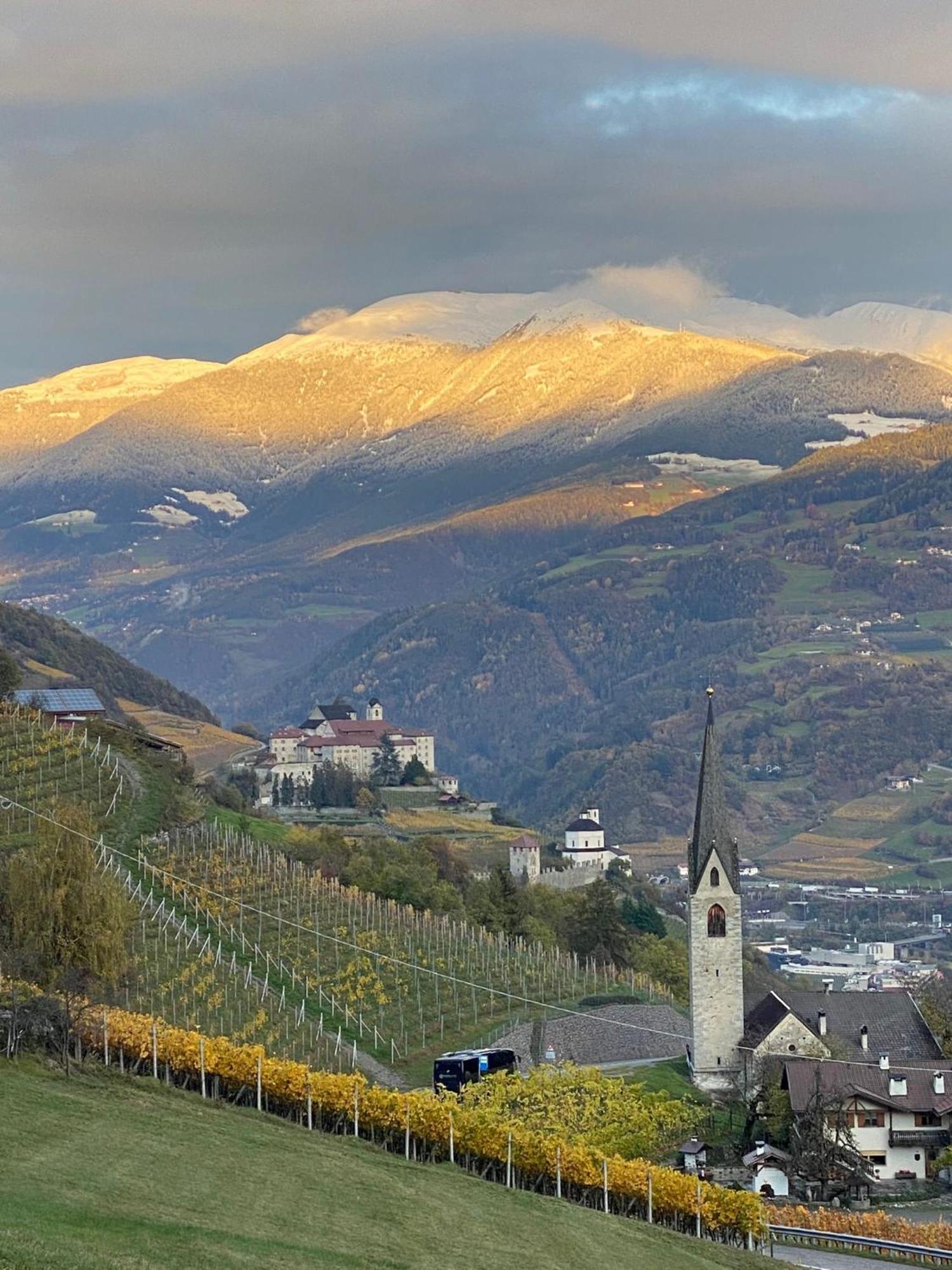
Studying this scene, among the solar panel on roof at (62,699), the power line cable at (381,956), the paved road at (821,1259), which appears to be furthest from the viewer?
the solar panel on roof at (62,699)

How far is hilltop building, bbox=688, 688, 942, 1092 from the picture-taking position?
81.2 metres

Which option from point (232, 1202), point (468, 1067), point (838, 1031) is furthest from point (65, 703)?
point (232, 1202)

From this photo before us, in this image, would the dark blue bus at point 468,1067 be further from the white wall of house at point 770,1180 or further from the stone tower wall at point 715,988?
the stone tower wall at point 715,988

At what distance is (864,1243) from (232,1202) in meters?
22.1

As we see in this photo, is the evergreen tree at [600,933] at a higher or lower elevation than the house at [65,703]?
lower

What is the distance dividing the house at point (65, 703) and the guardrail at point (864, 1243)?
66.5 meters

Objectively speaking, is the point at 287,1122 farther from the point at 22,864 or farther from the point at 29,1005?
the point at 22,864

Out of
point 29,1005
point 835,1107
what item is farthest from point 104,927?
point 835,1107

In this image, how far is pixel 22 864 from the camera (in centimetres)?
6369

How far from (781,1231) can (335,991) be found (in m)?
25.1

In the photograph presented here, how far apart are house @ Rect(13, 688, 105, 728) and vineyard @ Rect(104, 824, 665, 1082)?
26076 millimetres

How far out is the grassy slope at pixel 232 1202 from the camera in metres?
35.9

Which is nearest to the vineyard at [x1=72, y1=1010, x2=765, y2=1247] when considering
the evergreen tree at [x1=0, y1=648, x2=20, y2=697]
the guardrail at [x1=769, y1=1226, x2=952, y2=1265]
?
the guardrail at [x1=769, y1=1226, x2=952, y2=1265]

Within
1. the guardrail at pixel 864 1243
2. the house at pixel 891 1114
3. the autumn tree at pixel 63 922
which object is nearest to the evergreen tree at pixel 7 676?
the autumn tree at pixel 63 922
